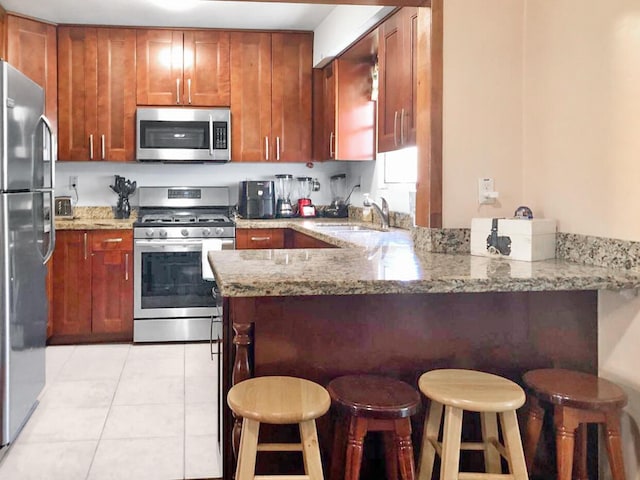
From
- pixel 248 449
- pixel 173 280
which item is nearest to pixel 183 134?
pixel 173 280

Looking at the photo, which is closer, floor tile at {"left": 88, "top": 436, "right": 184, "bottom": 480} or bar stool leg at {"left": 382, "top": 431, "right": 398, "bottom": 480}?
bar stool leg at {"left": 382, "top": 431, "right": 398, "bottom": 480}

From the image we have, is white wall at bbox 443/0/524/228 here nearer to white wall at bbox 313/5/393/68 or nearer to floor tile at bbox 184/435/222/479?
white wall at bbox 313/5/393/68

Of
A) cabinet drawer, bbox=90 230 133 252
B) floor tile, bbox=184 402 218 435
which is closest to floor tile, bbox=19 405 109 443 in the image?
floor tile, bbox=184 402 218 435

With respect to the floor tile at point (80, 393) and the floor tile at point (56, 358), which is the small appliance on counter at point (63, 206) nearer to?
the floor tile at point (56, 358)

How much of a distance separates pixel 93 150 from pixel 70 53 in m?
0.71

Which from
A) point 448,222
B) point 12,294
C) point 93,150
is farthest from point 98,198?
point 448,222

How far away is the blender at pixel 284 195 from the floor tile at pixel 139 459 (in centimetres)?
246

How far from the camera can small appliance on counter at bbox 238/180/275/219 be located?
15.9 ft

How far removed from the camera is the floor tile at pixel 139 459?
2.46m

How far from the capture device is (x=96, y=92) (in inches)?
184

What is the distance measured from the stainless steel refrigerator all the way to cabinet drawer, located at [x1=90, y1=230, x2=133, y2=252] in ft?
4.17

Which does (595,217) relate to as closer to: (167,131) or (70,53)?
(167,131)

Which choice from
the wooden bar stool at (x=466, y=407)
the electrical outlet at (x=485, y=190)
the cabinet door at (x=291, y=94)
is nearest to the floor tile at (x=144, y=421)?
the wooden bar stool at (x=466, y=407)

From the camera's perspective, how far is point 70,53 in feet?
15.2
